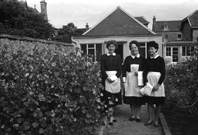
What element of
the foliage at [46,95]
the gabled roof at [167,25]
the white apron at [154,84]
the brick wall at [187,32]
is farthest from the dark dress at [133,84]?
the gabled roof at [167,25]

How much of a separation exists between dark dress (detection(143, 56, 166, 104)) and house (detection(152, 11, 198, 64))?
63 cm

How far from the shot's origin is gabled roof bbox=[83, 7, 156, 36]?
1038 inches

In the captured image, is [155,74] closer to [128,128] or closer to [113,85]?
[113,85]

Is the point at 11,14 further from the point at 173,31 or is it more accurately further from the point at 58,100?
the point at 173,31

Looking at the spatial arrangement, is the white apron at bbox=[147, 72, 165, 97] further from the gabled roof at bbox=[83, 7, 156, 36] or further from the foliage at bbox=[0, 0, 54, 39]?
the gabled roof at bbox=[83, 7, 156, 36]

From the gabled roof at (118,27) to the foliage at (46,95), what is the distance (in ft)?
74.7

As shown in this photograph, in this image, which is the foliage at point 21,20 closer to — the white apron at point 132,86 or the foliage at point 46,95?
the white apron at point 132,86

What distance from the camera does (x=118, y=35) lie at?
25.4 m

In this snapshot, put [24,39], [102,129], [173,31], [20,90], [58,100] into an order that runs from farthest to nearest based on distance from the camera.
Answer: [173,31] → [24,39] → [102,129] → [58,100] → [20,90]

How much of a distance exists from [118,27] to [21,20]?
38.2ft

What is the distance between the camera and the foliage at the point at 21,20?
18312mm

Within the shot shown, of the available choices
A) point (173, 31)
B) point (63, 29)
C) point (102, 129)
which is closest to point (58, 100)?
point (102, 129)

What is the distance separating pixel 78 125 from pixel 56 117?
433mm

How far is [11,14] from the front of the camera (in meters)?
19.0
